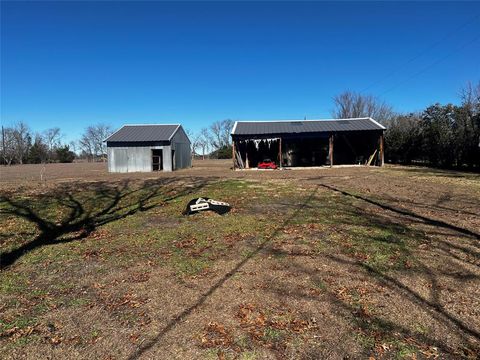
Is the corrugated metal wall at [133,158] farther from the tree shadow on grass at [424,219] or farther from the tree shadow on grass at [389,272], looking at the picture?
the tree shadow on grass at [389,272]

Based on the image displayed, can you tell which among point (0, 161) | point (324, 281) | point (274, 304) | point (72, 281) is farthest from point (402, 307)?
point (0, 161)

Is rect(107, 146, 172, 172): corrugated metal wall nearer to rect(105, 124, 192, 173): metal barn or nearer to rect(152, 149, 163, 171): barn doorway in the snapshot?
rect(105, 124, 192, 173): metal barn

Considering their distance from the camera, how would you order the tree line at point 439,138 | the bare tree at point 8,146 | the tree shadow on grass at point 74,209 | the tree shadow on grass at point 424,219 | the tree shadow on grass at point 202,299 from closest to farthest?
the tree shadow on grass at point 202,299 → the tree shadow on grass at point 424,219 → the tree shadow on grass at point 74,209 → the tree line at point 439,138 → the bare tree at point 8,146

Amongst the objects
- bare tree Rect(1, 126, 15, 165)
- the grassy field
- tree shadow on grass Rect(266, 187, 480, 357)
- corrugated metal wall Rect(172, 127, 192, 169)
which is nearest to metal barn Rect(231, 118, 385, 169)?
corrugated metal wall Rect(172, 127, 192, 169)

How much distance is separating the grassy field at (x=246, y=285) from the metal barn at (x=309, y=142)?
70.4 feet

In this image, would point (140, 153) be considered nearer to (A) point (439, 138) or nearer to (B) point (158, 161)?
(B) point (158, 161)

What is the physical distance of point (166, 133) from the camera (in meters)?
33.9

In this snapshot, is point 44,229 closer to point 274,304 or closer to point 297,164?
point 274,304

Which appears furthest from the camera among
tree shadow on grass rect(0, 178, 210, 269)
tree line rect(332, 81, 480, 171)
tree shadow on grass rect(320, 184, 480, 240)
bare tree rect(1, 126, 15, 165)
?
bare tree rect(1, 126, 15, 165)

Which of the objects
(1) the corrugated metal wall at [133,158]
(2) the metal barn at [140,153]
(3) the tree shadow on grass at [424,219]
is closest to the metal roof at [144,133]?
(2) the metal barn at [140,153]

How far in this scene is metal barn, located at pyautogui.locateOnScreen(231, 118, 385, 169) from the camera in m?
30.6

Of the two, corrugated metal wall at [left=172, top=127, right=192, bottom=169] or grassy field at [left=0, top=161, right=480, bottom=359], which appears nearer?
grassy field at [left=0, top=161, right=480, bottom=359]

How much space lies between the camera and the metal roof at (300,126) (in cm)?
3063

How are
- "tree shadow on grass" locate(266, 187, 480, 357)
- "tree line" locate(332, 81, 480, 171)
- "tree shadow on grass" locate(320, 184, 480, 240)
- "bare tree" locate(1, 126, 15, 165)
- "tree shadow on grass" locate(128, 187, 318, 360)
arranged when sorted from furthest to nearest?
"bare tree" locate(1, 126, 15, 165)
"tree line" locate(332, 81, 480, 171)
"tree shadow on grass" locate(320, 184, 480, 240)
"tree shadow on grass" locate(266, 187, 480, 357)
"tree shadow on grass" locate(128, 187, 318, 360)
